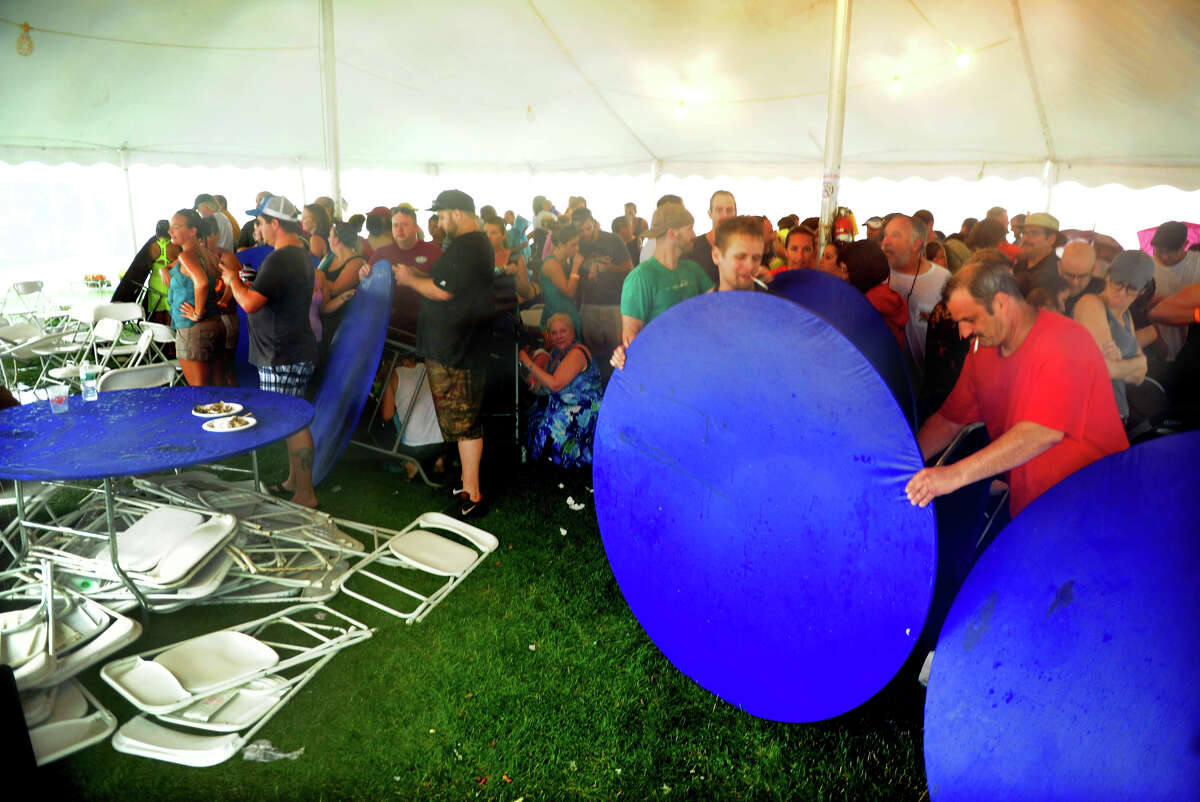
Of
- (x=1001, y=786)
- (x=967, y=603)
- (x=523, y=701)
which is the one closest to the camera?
(x=1001, y=786)

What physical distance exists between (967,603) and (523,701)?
5.63 ft

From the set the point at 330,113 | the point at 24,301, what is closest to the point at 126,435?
the point at 330,113

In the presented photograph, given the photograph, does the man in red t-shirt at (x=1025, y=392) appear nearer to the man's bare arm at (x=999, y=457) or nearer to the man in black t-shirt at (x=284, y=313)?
the man's bare arm at (x=999, y=457)

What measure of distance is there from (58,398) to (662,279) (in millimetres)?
3009

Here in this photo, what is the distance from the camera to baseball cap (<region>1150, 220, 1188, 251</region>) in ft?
13.9

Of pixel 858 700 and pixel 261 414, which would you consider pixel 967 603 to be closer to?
pixel 858 700

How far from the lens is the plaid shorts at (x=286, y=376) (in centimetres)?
452

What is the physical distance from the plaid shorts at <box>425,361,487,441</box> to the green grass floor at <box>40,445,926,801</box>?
3.79 feet

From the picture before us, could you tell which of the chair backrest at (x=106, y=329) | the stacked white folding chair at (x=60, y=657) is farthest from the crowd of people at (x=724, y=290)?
the stacked white folding chair at (x=60, y=657)

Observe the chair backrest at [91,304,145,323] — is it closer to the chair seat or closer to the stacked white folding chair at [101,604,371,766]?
the chair seat

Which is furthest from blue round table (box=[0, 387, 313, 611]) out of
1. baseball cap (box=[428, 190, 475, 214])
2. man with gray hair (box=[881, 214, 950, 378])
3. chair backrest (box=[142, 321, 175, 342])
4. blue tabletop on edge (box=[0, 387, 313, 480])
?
man with gray hair (box=[881, 214, 950, 378])

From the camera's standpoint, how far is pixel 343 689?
293cm

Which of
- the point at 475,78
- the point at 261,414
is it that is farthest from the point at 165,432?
the point at 475,78

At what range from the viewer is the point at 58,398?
11.6ft
